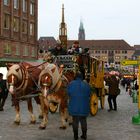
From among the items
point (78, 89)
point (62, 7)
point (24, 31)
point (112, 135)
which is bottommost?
point (112, 135)

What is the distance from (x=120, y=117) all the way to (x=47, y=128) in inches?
177

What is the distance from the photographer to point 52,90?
1356 centimetres

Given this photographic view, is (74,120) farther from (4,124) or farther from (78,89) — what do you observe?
(4,124)

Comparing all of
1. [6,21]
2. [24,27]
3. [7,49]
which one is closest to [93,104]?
[7,49]

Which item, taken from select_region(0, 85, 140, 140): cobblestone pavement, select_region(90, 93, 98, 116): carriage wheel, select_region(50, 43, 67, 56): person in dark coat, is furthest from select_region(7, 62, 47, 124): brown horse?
select_region(90, 93, 98, 116): carriage wheel

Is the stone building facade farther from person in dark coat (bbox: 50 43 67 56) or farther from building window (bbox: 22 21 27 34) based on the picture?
person in dark coat (bbox: 50 43 67 56)

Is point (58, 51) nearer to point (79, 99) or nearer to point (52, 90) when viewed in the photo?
point (52, 90)

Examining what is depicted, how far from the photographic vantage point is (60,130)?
44.3 ft

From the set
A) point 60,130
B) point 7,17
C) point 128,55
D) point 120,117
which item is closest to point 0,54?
point 7,17

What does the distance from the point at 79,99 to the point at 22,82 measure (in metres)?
3.27

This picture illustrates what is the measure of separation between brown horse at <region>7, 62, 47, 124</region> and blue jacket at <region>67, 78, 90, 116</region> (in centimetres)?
252

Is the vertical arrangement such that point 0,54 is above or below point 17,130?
above

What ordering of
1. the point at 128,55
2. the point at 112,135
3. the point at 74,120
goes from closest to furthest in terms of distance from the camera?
the point at 74,120
the point at 112,135
the point at 128,55

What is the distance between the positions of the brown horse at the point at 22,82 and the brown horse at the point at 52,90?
2.89ft
